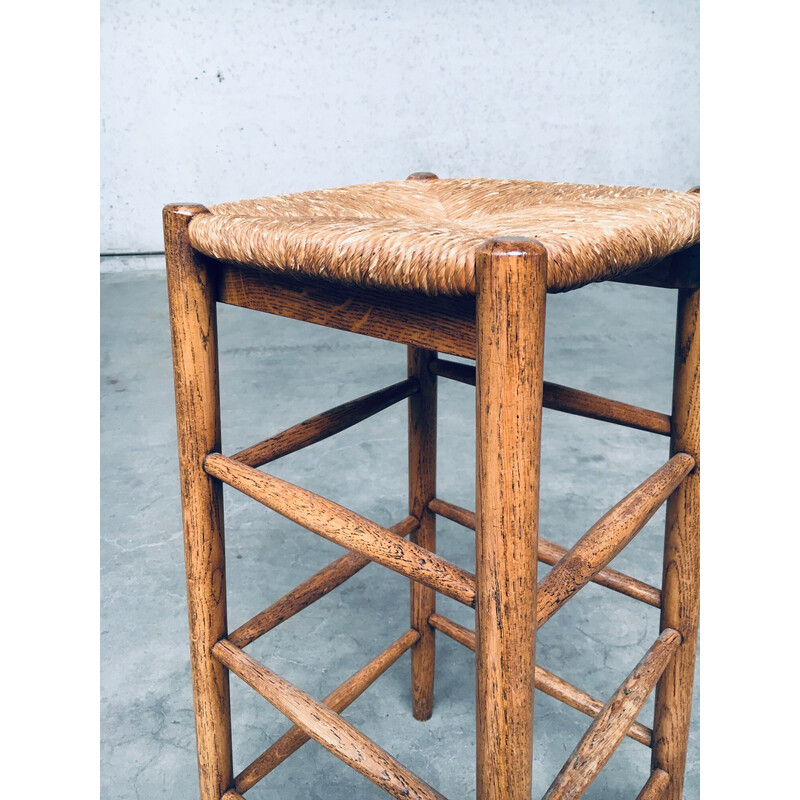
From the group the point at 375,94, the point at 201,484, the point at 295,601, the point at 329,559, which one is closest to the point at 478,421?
the point at 201,484

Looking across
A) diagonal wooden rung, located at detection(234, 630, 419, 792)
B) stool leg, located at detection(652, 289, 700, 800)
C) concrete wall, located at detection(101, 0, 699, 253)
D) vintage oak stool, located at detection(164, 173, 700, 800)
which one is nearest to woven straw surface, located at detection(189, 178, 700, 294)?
vintage oak stool, located at detection(164, 173, 700, 800)

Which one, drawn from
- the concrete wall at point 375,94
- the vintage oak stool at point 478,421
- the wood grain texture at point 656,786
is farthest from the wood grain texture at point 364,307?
the concrete wall at point 375,94

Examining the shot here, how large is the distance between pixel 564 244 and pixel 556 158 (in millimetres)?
4058

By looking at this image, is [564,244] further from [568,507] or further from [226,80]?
[226,80]

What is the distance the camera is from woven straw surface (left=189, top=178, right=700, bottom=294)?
1.73 ft

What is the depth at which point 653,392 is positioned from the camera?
7.83 feet

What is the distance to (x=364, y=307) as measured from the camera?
2.07 ft

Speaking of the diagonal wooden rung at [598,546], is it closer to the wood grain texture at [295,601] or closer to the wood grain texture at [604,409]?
the wood grain texture at [604,409]

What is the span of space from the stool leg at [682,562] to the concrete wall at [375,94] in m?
3.56

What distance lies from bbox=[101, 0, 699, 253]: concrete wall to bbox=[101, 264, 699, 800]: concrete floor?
160 cm

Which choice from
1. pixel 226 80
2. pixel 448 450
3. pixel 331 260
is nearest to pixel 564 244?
pixel 331 260

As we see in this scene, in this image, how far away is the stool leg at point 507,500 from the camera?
1.58ft

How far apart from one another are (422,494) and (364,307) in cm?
55

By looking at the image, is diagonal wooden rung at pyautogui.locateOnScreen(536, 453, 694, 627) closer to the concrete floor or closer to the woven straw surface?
the woven straw surface
